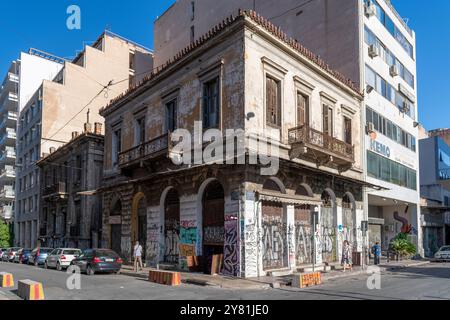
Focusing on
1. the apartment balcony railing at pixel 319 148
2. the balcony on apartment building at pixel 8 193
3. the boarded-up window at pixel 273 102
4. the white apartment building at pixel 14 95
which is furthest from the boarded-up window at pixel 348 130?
the balcony on apartment building at pixel 8 193

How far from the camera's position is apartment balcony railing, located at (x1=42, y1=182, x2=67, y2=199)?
36031 millimetres

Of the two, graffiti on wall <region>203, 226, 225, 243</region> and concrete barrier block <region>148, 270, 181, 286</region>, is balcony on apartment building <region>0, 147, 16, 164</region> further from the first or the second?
concrete barrier block <region>148, 270, 181, 286</region>

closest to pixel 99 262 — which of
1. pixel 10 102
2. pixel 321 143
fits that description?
pixel 321 143

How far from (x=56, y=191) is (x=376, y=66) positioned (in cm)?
2778

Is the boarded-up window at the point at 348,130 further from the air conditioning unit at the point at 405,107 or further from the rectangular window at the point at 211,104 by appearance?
the air conditioning unit at the point at 405,107

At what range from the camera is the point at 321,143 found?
21.3 meters

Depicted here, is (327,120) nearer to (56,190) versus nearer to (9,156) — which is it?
(56,190)

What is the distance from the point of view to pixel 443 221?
1704 inches

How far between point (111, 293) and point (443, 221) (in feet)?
129

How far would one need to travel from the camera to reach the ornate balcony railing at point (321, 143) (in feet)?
65.1

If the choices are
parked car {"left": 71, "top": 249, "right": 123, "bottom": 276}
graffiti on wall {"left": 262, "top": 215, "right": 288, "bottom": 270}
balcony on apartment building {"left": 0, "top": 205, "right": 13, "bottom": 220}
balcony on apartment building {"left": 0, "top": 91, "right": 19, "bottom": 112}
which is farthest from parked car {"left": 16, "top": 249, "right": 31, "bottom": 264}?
balcony on apartment building {"left": 0, "top": 91, "right": 19, "bottom": 112}

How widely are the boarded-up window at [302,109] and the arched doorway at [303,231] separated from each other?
3.29 m

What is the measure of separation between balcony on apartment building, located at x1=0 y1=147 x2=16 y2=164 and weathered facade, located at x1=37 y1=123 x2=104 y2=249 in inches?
747
